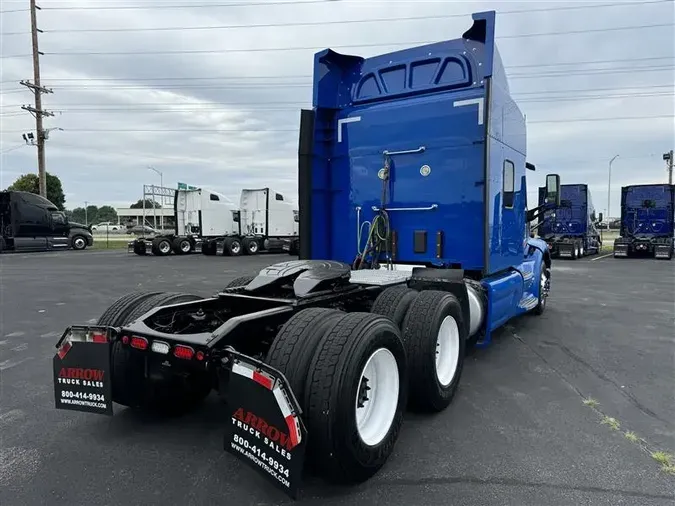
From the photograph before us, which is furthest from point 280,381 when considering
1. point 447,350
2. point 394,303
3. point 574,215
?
point 574,215

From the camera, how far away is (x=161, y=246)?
2467 centimetres

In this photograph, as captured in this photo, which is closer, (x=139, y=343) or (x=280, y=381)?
(x=280, y=381)

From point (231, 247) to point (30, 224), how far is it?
40.7 feet

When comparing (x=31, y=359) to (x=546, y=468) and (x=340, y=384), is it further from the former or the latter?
(x=546, y=468)

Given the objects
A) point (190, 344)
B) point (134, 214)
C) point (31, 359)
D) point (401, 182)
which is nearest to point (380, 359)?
point (190, 344)

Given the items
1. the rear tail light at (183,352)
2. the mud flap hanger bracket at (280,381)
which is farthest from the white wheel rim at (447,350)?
the rear tail light at (183,352)

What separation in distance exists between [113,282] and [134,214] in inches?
4556

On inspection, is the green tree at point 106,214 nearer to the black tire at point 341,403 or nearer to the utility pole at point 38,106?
the utility pole at point 38,106

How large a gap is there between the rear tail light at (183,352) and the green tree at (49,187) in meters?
48.0

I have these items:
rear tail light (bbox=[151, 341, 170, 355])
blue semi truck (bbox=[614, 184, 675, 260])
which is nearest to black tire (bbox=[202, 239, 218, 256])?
blue semi truck (bbox=[614, 184, 675, 260])

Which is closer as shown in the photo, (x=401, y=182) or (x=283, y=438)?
(x=283, y=438)

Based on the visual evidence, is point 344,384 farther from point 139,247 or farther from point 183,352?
point 139,247

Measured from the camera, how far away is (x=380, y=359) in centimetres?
314

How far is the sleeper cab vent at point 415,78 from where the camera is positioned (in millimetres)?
5410
